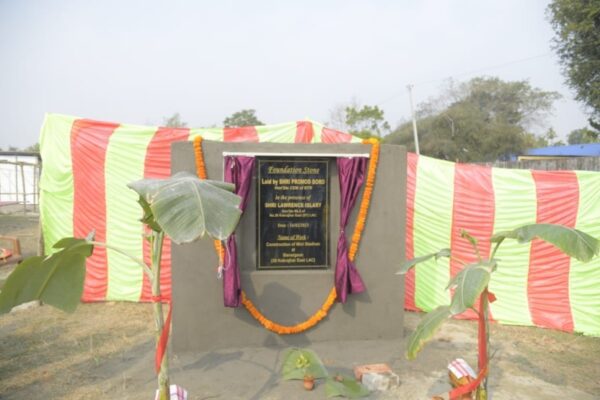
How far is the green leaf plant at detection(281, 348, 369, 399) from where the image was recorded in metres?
3.82

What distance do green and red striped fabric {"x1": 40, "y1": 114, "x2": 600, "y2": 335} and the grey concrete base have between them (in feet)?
4.19

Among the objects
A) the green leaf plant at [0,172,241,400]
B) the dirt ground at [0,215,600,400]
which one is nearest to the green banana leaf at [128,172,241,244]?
the green leaf plant at [0,172,241,400]

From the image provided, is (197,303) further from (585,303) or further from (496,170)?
(585,303)

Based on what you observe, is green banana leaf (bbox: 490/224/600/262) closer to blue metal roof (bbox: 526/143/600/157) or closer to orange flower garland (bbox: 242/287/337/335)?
orange flower garland (bbox: 242/287/337/335)

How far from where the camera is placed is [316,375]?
4027 millimetres

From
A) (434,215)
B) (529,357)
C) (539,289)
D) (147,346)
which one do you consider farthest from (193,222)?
(539,289)

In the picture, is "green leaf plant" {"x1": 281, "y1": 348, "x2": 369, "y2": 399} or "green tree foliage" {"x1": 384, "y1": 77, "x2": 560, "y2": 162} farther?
"green tree foliage" {"x1": 384, "y1": 77, "x2": 560, "y2": 162}

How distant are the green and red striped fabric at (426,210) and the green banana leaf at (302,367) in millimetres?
2556

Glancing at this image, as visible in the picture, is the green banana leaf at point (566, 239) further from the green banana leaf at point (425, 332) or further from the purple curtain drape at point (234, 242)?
the purple curtain drape at point (234, 242)

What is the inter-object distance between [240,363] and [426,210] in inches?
128

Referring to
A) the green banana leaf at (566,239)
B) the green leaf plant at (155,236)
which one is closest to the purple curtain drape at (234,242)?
the green leaf plant at (155,236)

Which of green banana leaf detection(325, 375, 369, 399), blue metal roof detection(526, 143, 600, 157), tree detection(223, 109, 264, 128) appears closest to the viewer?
green banana leaf detection(325, 375, 369, 399)

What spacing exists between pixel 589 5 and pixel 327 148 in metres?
11.3

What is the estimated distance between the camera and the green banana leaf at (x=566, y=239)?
7.64ft
